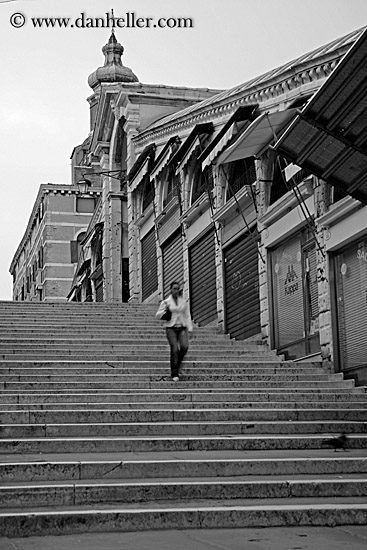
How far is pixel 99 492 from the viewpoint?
8305 millimetres

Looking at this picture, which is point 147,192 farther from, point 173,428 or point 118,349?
point 173,428

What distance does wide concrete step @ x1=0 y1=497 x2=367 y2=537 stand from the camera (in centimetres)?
744

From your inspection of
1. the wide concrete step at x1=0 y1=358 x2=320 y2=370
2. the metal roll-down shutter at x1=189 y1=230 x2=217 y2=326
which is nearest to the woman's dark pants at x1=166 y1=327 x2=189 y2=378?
the wide concrete step at x1=0 y1=358 x2=320 y2=370

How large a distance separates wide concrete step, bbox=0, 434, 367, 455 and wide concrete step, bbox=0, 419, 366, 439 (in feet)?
1.04

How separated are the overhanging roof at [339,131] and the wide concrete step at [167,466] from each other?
3442 mm

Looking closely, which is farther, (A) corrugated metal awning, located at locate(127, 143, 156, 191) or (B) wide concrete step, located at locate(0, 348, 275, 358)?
(A) corrugated metal awning, located at locate(127, 143, 156, 191)

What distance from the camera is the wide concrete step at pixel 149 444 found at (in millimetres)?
10445

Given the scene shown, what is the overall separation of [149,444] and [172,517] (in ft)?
9.72

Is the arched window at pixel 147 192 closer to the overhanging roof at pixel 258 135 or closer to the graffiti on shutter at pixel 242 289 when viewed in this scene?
the graffiti on shutter at pixel 242 289

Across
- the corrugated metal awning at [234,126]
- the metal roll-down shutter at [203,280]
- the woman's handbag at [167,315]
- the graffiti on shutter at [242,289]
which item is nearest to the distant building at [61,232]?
the metal roll-down shutter at [203,280]

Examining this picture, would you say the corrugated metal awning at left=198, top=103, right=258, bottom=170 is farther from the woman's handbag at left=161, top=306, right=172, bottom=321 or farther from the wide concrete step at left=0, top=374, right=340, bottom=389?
the wide concrete step at left=0, top=374, right=340, bottom=389

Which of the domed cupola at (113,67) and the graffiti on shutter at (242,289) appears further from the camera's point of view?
the domed cupola at (113,67)

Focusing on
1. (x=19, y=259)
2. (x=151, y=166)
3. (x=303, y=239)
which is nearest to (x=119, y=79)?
(x=19, y=259)

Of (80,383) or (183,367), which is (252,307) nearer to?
(183,367)
